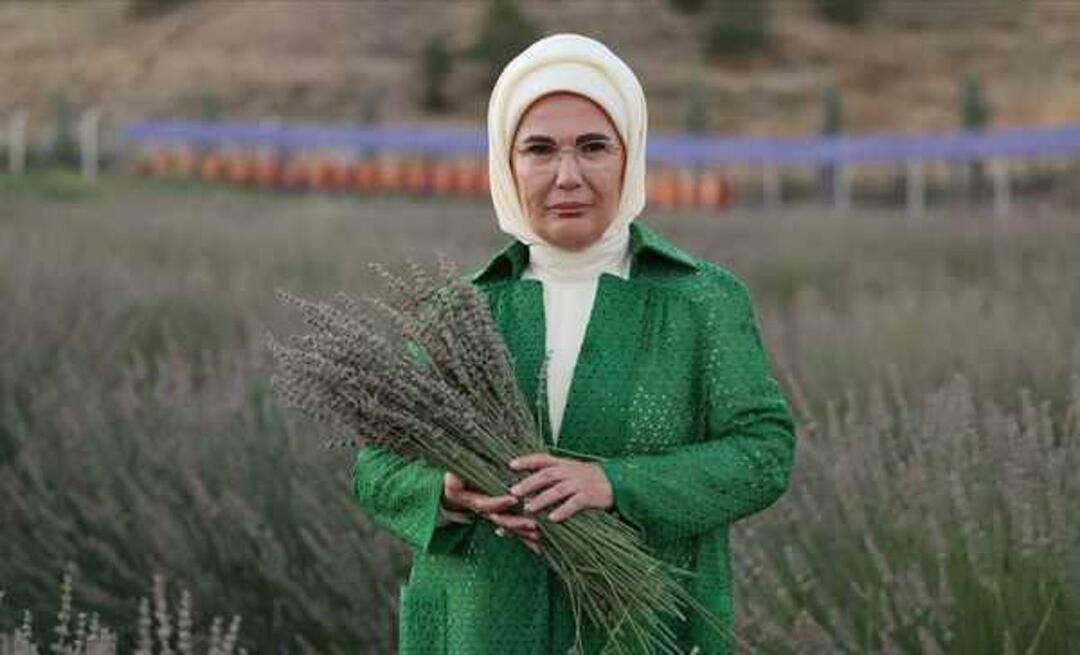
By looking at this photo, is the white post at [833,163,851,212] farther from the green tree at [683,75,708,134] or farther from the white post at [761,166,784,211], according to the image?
the green tree at [683,75,708,134]

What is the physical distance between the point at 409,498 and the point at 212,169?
116ft

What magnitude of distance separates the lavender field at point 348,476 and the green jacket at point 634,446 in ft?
0.77

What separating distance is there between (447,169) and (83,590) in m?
34.1

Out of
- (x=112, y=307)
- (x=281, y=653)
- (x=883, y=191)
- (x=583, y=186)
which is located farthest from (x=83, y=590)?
(x=883, y=191)

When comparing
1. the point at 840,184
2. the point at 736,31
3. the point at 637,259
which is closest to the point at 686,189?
the point at 840,184

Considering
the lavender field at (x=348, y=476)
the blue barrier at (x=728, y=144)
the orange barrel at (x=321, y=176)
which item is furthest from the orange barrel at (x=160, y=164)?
the lavender field at (x=348, y=476)

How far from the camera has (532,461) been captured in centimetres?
232

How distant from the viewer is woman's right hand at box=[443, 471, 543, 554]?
7.72 ft

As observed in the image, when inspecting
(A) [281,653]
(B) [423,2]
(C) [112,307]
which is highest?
(B) [423,2]

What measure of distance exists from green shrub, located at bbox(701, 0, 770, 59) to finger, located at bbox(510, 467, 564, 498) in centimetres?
5883

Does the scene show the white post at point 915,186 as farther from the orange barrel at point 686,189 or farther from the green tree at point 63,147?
the green tree at point 63,147

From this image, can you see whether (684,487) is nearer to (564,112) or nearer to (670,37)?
(564,112)

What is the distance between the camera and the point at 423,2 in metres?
64.9

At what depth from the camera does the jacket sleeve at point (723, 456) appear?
7.90 ft
